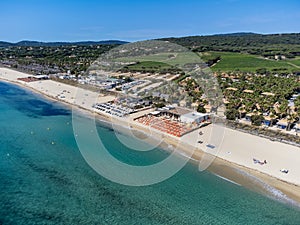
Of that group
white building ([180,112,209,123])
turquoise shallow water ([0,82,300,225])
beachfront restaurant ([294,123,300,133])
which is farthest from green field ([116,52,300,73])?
turquoise shallow water ([0,82,300,225])

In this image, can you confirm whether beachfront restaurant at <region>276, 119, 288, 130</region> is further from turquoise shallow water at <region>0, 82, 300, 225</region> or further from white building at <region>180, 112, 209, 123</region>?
turquoise shallow water at <region>0, 82, 300, 225</region>

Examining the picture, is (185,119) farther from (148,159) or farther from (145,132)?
(148,159)

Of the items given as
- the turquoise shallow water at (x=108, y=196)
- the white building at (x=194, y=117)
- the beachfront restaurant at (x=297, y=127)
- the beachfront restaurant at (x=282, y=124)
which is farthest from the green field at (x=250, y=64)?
the turquoise shallow water at (x=108, y=196)

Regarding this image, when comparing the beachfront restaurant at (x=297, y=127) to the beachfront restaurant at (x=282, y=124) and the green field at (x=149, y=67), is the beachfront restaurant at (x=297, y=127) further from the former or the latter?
the green field at (x=149, y=67)

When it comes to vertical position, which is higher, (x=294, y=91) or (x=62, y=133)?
(x=294, y=91)

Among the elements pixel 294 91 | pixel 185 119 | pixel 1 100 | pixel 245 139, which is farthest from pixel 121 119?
pixel 294 91

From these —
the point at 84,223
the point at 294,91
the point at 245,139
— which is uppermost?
the point at 294,91

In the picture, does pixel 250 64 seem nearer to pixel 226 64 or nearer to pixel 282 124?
pixel 226 64
